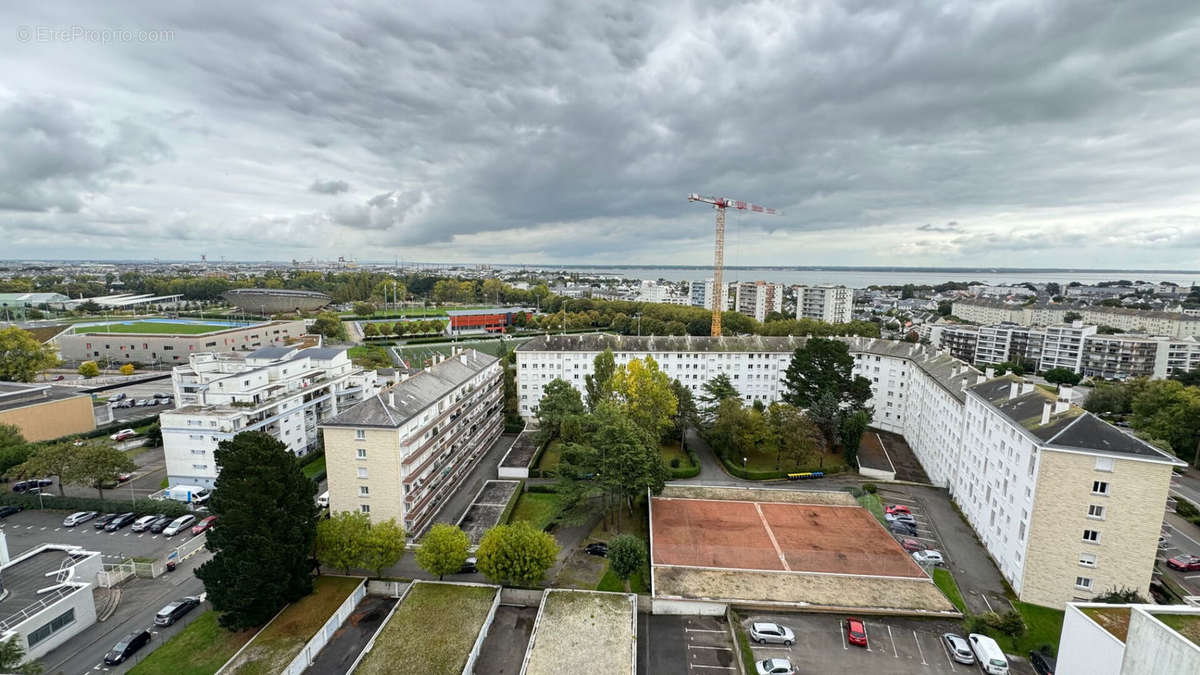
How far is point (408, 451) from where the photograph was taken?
33.6 metres

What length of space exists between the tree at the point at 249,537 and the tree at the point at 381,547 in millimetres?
3554

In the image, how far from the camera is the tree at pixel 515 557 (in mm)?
28172

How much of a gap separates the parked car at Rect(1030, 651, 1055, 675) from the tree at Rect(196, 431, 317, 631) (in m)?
Answer: 35.9

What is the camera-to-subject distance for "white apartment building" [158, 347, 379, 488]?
41.5m

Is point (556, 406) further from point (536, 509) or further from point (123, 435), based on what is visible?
point (123, 435)

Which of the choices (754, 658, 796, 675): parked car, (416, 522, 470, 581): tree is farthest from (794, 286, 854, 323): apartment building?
(416, 522, 470, 581): tree

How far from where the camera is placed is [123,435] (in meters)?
53.8

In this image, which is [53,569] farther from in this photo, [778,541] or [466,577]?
[778,541]

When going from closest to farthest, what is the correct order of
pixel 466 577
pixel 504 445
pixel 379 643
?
pixel 379 643 < pixel 466 577 < pixel 504 445

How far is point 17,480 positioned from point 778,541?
59407mm

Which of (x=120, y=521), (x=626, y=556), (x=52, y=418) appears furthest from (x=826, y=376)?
(x=52, y=418)

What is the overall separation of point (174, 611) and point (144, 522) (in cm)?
1355

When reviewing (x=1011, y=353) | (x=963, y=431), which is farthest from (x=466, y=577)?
(x=1011, y=353)

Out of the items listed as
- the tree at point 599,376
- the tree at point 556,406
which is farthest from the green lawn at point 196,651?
the tree at point 599,376
